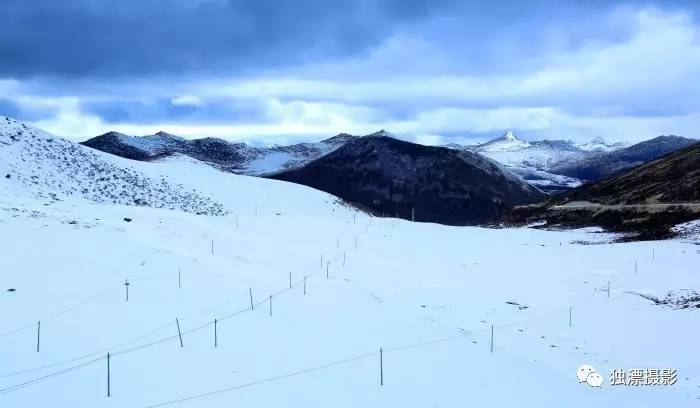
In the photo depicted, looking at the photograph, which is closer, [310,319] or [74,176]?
[310,319]

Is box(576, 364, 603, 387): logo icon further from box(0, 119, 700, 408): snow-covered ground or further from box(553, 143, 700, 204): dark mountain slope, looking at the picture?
box(553, 143, 700, 204): dark mountain slope

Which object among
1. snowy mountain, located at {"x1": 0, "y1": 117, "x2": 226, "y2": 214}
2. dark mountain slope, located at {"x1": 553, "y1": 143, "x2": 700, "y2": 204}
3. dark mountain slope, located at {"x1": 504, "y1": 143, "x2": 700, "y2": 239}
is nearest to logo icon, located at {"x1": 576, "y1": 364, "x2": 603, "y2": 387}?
dark mountain slope, located at {"x1": 504, "y1": 143, "x2": 700, "y2": 239}

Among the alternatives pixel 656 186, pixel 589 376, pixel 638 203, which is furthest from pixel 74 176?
pixel 656 186

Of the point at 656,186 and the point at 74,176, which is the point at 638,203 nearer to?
the point at 656,186

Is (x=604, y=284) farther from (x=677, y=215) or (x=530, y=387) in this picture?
(x=677, y=215)

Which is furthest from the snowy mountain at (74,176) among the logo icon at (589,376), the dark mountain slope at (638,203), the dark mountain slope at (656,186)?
the dark mountain slope at (656,186)

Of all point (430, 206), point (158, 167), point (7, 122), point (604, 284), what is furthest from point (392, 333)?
point (430, 206)
